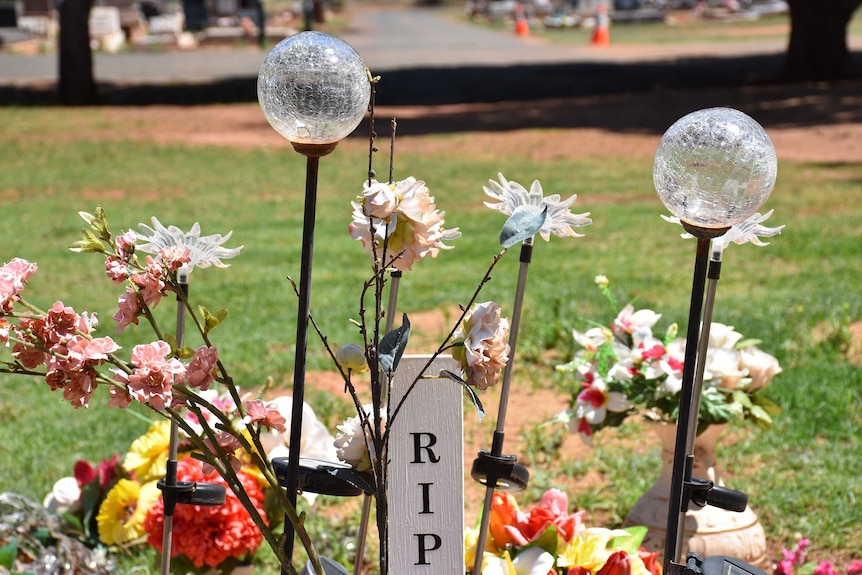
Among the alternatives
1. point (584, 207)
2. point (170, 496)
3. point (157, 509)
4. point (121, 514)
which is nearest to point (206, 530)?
point (157, 509)

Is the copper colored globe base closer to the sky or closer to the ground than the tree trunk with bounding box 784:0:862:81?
closer to the sky

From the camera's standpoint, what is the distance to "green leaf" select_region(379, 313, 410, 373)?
1.44m

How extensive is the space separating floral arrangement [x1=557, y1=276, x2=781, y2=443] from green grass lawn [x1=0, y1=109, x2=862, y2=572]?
0.61 metres

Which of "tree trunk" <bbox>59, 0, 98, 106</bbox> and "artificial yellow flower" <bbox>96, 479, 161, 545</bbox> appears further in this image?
"tree trunk" <bbox>59, 0, 98, 106</bbox>

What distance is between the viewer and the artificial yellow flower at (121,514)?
9.37ft

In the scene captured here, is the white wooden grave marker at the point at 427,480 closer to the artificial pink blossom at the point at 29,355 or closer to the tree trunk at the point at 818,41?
the artificial pink blossom at the point at 29,355

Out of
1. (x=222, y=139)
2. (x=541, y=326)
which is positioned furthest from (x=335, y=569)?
(x=222, y=139)

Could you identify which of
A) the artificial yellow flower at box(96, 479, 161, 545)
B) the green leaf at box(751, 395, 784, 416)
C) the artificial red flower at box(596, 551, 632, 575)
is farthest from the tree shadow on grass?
the artificial red flower at box(596, 551, 632, 575)

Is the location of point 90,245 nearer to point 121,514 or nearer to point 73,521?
point 121,514

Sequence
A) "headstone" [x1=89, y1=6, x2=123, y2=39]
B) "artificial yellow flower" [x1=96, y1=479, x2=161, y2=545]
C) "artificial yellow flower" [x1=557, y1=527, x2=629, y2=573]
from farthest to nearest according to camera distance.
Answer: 1. "headstone" [x1=89, y1=6, x2=123, y2=39]
2. "artificial yellow flower" [x1=96, y1=479, x2=161, y2=545]
3. "artificial yellow flower" [x1=557, y1=527, x2=629, y2=573]

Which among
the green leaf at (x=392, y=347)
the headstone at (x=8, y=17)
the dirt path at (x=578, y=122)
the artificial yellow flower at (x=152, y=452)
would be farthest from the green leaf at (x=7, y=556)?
the headstone at (x=8, y=17)

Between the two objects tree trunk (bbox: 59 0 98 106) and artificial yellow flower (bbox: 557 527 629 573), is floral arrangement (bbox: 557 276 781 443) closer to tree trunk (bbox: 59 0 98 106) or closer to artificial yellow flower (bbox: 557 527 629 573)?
artificial yellow flower (bbox: 557 527 629 573)

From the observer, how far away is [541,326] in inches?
208

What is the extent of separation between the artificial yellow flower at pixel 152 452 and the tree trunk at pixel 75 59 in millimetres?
17404
